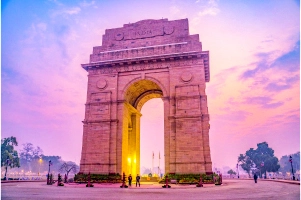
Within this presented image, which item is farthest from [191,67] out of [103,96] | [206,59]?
[103,96]

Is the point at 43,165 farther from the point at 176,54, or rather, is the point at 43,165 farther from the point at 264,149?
the point at 176,54

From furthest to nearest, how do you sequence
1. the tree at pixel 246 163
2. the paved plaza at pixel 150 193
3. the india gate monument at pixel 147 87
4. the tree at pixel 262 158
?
1. the tree at pixel 246 163
2. the tree at pixel 262 158
3. the india gate monument at pixel 147 87
4. the paved plaza at pixel 150 193

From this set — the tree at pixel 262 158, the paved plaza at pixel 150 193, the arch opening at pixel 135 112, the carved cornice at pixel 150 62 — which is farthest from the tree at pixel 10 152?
the tree at pixel 262 158

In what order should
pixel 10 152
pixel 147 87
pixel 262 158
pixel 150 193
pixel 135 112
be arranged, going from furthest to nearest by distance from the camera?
pixel 262 158 → pixel 10 152 → pixel 135 112 → pixel 147 87 → pixel 150 193

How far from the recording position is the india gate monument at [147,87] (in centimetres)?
2652

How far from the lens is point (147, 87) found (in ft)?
112

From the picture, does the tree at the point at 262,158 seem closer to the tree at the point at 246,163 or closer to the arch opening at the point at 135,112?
the tree at the point at 246,163

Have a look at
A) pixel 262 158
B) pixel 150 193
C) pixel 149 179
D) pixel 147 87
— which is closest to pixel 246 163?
pixel 262 158

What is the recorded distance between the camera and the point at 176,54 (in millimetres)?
28797

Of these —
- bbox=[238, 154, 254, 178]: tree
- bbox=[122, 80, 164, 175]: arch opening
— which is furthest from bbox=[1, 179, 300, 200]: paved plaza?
bbox=[238, 154, 254, 178]: tree

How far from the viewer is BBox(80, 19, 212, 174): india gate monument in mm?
26516

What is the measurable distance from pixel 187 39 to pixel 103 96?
478 inches

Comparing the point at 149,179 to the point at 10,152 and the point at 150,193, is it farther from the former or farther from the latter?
the point at 10,152

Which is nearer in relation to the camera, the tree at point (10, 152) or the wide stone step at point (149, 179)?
the wide stone step at point (149, 179)
